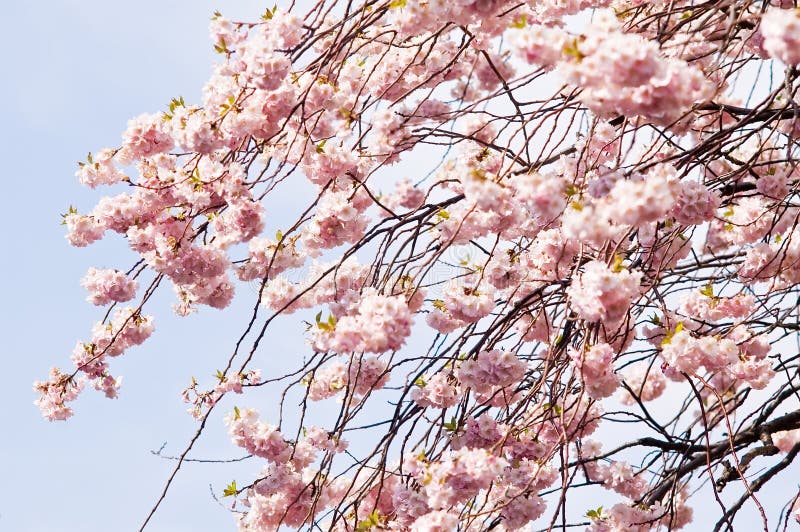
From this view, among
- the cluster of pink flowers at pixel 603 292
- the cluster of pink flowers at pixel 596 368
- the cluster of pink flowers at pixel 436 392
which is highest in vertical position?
the cluster of pink flowers at pixel 436 392

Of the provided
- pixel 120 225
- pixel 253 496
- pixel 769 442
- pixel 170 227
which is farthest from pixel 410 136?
pixel 769 442

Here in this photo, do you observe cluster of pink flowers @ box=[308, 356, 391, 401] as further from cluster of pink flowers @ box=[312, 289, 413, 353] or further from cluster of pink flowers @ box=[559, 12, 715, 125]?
cluster of pink flowers @ box=[559, 12, 715, 125]

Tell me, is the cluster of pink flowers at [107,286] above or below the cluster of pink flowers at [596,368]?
above

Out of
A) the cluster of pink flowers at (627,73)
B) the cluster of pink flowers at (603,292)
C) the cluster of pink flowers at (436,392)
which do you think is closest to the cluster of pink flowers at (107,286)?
the cluster of pink flowers at (436,392)

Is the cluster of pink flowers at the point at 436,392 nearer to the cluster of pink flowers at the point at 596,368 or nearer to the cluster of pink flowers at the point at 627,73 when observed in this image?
the cluster of pink flowers at the point at 596,368

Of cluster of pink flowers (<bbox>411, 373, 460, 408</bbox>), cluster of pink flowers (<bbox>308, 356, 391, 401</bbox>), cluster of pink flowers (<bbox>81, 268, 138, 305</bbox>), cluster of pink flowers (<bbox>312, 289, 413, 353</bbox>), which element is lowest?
cluster of pink flowers (<bbox>312, 289, 413, 353</bbox>)

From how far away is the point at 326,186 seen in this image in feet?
10.2

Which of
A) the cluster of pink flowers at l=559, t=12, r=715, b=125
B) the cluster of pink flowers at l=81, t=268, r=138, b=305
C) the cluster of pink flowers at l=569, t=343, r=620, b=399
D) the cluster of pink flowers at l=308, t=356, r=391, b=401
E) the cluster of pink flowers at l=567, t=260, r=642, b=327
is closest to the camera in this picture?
the cluster of pink flowers at l=559, t=12, r=715, b=125

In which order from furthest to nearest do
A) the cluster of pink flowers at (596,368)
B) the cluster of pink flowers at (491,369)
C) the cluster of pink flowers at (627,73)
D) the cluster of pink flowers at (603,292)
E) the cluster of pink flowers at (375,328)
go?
the cluster of pink flowers at (491,369), the cluster of pink flowers at (596,368), the cluster of pink flowers at (375,328), the cluster of pink flowers at (603,292), the cluster of pink flowers at (627,73)

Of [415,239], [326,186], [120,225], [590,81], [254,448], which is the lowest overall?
[590,81]

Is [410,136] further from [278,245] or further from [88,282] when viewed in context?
[88,282]

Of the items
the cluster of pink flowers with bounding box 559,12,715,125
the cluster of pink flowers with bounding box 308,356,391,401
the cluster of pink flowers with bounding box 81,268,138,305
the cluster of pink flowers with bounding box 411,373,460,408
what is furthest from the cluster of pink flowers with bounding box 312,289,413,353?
the cluster of pink flowers with bounding box 81,268,138,305

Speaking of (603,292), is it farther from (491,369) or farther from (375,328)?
(491,369)

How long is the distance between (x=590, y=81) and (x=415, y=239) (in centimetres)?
119
